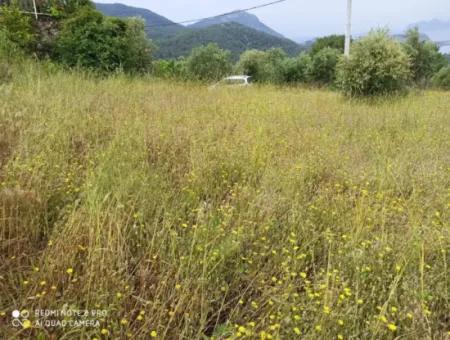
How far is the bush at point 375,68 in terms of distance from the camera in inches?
338

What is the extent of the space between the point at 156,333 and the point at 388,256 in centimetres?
150

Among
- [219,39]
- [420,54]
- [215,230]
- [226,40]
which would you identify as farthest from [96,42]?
[219,39]

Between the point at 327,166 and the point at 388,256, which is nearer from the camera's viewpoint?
the point at 388,256

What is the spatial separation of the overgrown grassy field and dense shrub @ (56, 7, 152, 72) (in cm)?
432

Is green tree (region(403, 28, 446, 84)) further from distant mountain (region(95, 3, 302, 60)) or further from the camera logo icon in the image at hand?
distant mountain (region(95, 3, 302, 60))

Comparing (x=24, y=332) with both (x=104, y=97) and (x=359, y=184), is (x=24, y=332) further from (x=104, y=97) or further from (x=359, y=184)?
(x=104, y=97)

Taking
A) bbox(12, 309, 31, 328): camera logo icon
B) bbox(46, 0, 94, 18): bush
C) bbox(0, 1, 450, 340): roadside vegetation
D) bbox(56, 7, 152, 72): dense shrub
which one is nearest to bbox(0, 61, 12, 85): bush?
bbox(0, 1, 450, 340): roadside vegetation

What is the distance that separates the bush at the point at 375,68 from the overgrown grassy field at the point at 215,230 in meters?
4.95

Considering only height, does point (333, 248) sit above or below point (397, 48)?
below

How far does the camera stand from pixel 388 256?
2.04 metres

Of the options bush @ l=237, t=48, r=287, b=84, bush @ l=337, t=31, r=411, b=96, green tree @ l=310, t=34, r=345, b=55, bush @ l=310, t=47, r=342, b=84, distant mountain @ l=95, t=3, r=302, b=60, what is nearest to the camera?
bush @ l=337, t=31, r=411, b=96

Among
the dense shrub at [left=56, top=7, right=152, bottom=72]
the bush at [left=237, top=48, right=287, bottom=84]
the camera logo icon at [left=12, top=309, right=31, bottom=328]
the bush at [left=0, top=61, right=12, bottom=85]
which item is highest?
the bush at [left=237, top=48, right=287, bottom=84]

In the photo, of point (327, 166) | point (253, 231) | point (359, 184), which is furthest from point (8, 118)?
point (359, 184)

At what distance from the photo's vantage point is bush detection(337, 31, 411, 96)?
28.1 ft
